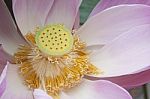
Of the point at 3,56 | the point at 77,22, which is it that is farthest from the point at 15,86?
the point at 77,22

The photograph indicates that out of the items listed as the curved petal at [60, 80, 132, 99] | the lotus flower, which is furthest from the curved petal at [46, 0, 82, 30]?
the curved petal at [60, 80, 132, 99]

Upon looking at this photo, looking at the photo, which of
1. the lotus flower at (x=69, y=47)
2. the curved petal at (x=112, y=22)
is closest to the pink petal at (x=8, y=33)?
the lotus flower at (x=69, y=47)

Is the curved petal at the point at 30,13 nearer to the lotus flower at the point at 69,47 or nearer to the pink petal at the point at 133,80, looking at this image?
the lotus flower at the point at 69,47

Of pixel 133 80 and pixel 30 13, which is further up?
pixel 30 13

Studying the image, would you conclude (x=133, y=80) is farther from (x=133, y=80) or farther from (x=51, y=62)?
(x=51, y=62)

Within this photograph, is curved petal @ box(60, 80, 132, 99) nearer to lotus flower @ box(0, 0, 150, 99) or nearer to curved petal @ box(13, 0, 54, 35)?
lotus flower @ box(0, 0, 150, 99)

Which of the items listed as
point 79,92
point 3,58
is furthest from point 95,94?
point 3,58

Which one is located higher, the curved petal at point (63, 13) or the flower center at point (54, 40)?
the curved petal at point (63, 13)
